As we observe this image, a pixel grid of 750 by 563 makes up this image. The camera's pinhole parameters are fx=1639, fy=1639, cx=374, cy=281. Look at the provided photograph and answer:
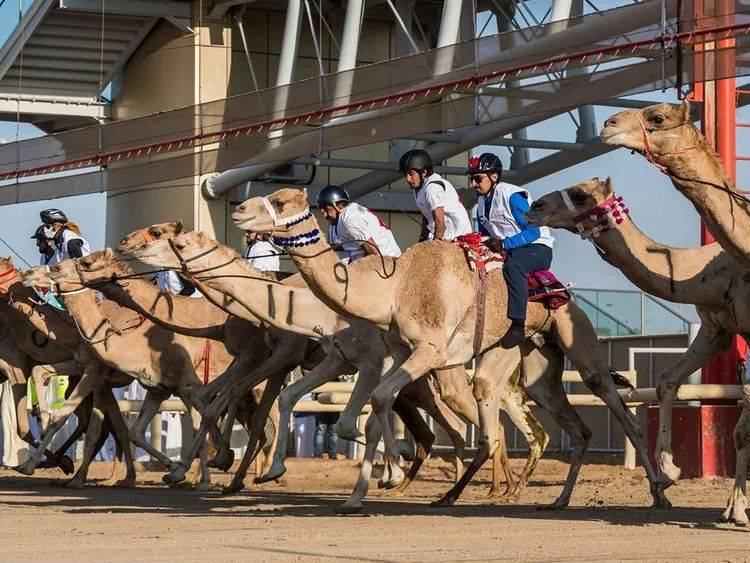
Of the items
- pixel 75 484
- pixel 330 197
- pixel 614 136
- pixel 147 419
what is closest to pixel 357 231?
pixel 330 197

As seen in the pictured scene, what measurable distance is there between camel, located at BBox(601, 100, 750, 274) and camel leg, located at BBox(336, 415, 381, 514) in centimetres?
326

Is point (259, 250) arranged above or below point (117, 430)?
above

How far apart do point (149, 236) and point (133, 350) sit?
5.40 feet

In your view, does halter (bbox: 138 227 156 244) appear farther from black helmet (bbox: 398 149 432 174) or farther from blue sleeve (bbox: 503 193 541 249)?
blue sleeve (bbox: 503 193 541 249)

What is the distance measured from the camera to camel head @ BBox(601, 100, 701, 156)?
10.8m

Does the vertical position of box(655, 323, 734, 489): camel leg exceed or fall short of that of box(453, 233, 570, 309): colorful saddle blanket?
it falls short

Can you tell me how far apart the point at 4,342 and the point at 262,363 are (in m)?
4.59

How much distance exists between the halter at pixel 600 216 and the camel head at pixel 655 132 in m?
1.05

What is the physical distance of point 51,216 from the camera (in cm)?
1892

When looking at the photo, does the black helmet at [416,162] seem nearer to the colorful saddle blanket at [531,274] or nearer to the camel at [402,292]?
the colorful saddle blanket at [531,274]

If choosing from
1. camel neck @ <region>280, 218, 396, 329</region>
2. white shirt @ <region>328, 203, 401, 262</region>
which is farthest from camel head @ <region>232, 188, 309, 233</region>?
white shirt @ <region>328, 203, 401, 262</region>

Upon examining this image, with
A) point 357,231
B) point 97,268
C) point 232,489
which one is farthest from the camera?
point 97,268

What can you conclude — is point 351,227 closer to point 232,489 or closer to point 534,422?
point 534,422

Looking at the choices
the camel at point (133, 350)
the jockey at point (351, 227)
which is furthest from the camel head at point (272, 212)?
the camel at point (133, 350)
